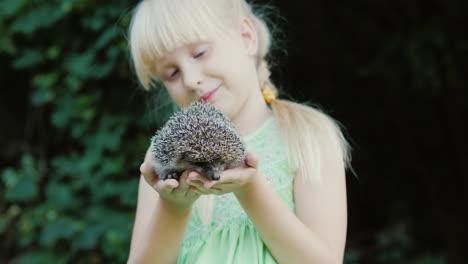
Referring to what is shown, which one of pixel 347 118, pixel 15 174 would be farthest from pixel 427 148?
pixel 15 174

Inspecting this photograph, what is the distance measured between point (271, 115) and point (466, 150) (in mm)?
3287

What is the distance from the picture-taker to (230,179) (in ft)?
6.31

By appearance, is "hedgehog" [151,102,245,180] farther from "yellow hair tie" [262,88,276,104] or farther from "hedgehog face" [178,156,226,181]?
"yellow hair tie" [262,88,276,104]

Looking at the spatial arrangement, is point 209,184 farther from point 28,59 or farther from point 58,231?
point 28,59

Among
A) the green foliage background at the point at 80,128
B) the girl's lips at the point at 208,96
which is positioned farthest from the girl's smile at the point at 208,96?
the green foliage background at the point at 80,128

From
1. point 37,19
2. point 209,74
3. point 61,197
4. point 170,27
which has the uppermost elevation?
point 37,19

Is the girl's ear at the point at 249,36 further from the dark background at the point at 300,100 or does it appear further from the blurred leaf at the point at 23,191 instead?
the blurred leaf at the point at 23,191

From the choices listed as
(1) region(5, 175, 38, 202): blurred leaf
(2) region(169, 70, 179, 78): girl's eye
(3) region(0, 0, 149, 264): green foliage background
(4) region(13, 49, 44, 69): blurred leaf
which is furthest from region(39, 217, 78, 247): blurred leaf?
(2) region(169, 70, 179, 78): girl's eye

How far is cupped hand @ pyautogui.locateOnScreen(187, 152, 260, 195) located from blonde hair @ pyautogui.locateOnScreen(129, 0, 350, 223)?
517 millimetres

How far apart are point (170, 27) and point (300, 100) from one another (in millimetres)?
2961

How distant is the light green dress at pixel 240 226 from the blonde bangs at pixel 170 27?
54cm

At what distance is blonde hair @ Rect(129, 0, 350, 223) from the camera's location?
95.8 inches

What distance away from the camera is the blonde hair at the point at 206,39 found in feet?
7.98

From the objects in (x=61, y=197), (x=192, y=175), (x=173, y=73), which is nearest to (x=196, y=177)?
(x=192, y=175)
